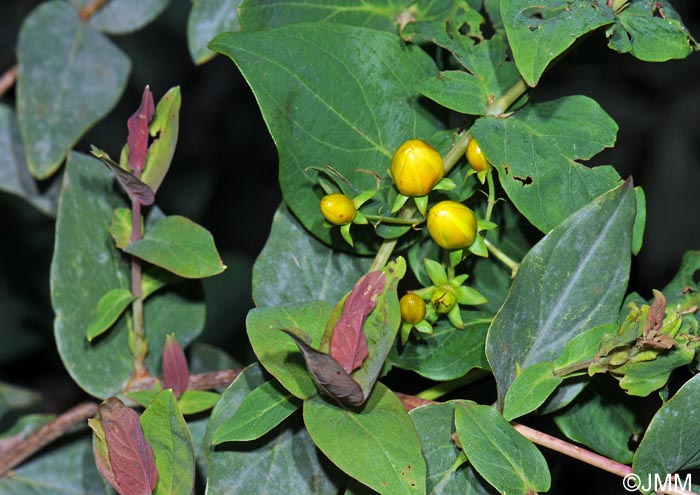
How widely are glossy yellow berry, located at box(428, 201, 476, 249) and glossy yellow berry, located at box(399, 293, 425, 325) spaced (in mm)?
60

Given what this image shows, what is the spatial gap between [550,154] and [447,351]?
22 centimetres

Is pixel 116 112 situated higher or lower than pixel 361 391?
lower

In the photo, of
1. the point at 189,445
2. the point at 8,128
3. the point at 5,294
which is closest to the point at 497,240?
the point at 189,445

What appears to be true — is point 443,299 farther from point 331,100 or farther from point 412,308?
point 331,100

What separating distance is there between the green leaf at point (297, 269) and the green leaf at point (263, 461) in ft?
0.35

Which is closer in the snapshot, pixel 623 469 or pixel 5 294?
pixel 623 469

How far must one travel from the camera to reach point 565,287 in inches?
33.2

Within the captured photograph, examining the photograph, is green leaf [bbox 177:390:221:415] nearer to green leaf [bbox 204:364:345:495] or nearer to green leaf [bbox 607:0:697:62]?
green leaf [bbox 204:364:345:495]

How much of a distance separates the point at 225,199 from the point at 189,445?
1.96 meters

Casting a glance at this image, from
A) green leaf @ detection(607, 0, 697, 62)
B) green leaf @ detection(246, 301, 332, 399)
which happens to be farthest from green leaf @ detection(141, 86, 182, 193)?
green leaf @ detection(607, 0, 697, 62)

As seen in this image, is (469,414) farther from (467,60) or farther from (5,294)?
(5,294)

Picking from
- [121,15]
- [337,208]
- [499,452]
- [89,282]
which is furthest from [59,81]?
[499,452]

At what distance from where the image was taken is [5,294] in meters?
2.05

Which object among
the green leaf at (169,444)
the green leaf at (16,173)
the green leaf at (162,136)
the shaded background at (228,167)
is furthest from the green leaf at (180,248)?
the shaded background at (228,167)
